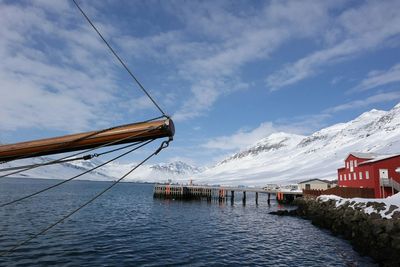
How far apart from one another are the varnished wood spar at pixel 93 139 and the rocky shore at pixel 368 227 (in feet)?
69.9

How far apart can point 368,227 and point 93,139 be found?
96.9ft

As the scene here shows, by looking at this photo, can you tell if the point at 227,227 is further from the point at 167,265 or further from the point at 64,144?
the point at 64,144

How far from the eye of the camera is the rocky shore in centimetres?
2459

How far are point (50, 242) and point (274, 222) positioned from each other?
30.4m

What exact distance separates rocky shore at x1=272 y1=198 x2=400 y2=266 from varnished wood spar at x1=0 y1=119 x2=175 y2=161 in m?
21.3

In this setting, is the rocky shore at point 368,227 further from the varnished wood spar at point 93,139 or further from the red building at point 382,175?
A: the varnished wood spar at point 93,139

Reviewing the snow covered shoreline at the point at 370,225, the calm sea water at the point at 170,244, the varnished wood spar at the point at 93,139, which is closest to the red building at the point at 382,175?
the snow covered shoreline at the point at 370,225

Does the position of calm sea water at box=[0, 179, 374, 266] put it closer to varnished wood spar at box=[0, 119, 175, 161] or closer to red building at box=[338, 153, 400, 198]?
red building at box=[338, 153, 400, 198]

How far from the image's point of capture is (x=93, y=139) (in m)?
8.45

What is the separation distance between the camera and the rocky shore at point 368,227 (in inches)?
968

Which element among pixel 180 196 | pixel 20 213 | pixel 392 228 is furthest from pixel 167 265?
pixel 180 196

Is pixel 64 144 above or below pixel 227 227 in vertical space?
above

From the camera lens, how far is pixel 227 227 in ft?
137

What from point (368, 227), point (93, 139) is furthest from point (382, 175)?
point (93, 139)
